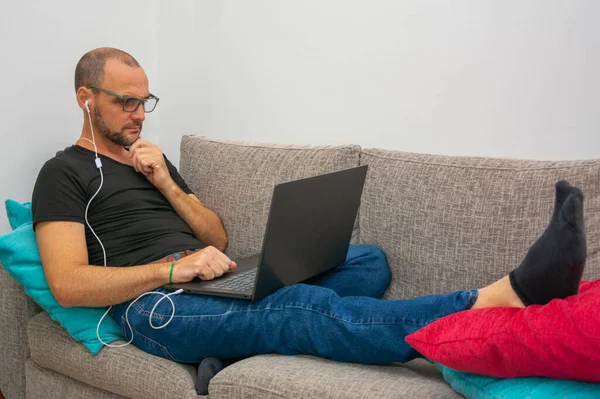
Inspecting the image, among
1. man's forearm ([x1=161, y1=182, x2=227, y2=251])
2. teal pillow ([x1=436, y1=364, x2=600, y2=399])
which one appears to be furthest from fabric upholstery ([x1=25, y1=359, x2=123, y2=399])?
teal pillow ([x1=436, y1=364, x2=600, y2=399])

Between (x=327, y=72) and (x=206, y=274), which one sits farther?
(x=327, y=72)

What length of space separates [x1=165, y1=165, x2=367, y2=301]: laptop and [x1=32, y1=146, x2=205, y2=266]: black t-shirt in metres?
0.26

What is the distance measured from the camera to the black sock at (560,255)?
126cm

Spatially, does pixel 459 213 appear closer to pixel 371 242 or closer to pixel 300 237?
pixel 371 242

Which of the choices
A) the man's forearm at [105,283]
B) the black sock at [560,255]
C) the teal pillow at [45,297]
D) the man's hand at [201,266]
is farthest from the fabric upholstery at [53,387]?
the black sock at [560,255]

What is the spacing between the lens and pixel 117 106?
2.13m

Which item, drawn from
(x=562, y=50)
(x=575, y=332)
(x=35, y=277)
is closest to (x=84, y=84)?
(x=35, y=277)

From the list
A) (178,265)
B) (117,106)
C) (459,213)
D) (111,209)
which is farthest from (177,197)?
(459,213)

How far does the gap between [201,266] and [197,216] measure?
1.47 ft

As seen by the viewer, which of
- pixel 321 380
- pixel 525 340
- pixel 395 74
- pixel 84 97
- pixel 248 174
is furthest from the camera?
pixel 395 74

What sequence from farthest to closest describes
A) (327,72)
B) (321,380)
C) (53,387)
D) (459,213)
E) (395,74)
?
(327,72)
(395,74)
(53,387)
(459,213)
(321,380)

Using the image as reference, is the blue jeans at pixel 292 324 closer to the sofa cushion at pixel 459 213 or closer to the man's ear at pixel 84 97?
the sofa cushion at pixel 459 213

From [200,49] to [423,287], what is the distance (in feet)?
A: 5.12

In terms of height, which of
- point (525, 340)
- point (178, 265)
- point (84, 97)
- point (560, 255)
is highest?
point (84, 97)
